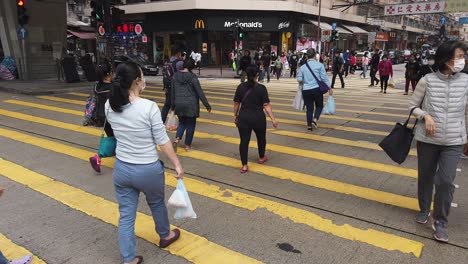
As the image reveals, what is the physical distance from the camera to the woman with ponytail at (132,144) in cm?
297

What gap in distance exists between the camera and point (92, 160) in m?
5.73

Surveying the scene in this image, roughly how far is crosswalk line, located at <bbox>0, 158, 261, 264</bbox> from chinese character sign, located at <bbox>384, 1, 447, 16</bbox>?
3453 cm

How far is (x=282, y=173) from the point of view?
5.84m

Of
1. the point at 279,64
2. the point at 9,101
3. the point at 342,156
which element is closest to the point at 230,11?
the point at 279,64

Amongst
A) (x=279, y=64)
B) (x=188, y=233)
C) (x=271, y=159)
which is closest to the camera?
(x=188, y=233)

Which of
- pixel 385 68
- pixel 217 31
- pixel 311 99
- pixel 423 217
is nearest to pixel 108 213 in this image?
pixel 423 217

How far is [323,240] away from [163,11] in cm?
3492

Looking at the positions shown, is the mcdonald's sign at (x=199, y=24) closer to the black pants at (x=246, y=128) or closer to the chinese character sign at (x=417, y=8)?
the chinese character sign at (x=417, y=8)

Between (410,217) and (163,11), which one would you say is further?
(163,11)

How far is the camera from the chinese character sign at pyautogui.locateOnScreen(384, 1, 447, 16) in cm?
3334

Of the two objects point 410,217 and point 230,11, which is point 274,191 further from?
point 230,11

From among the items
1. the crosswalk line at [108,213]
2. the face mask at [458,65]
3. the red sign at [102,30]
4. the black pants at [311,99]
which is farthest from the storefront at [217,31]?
the face mask at [458,65]

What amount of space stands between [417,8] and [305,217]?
35.9 meters

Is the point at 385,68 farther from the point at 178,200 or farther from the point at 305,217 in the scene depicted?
the point at 178,200
